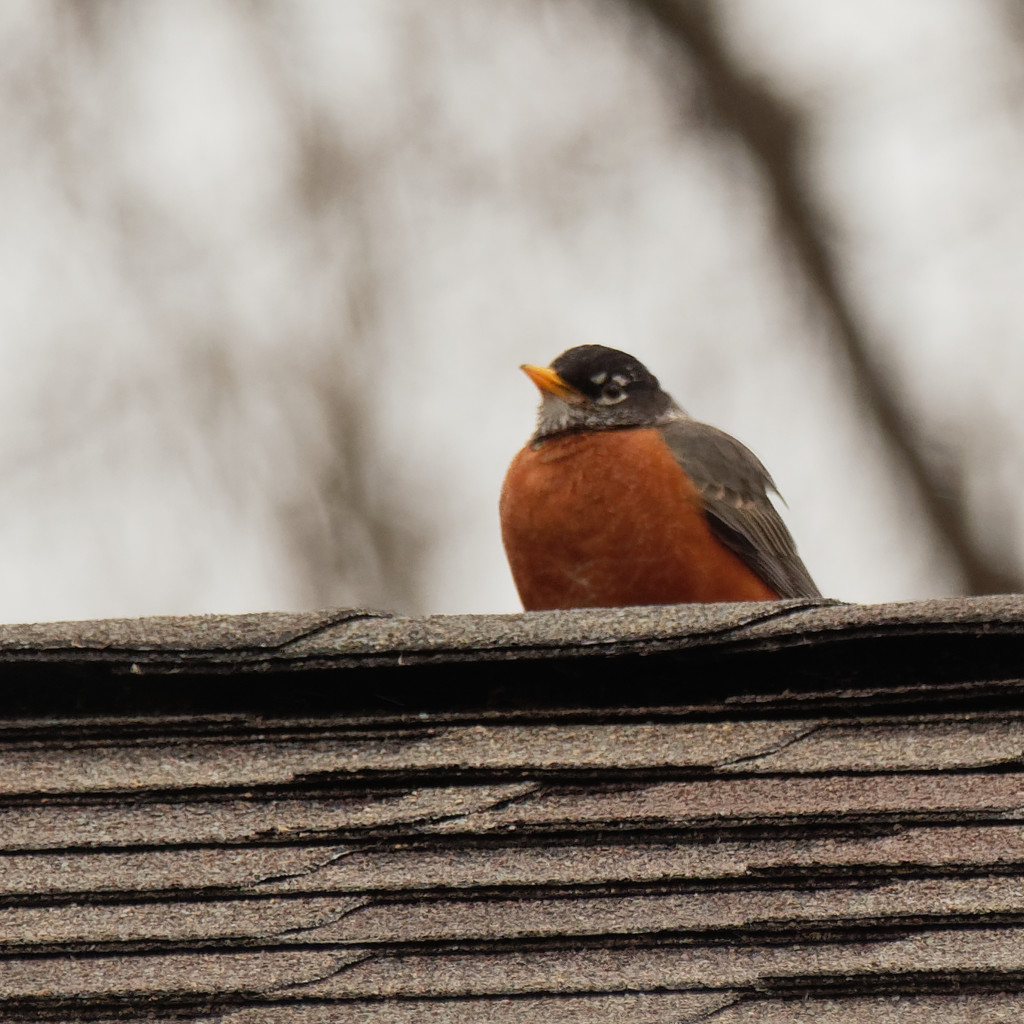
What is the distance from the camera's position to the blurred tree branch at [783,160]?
29.9 feet

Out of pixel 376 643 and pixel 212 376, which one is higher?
pixel 212 376

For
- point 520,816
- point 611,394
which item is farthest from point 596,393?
point 520,816

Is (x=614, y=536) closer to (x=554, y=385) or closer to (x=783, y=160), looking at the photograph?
(x=554, y=385)

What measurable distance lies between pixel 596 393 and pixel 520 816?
3094 mm

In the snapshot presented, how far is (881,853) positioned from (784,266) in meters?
7.69

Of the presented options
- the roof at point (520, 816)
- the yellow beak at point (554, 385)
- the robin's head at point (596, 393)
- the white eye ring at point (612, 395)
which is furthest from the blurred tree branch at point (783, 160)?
the roof at point (520, 816)

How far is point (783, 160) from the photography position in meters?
9.38

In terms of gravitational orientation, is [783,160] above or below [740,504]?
above

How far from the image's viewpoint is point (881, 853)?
2.25 metres

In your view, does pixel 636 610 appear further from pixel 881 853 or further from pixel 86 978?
pixel 86 978

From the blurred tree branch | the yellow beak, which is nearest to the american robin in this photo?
the yellow beak

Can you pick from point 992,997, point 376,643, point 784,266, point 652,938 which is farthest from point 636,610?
point 784,266

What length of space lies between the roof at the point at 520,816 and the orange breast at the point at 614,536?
58.0 inches

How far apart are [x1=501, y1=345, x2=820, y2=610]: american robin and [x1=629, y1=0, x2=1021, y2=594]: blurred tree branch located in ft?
14.9
